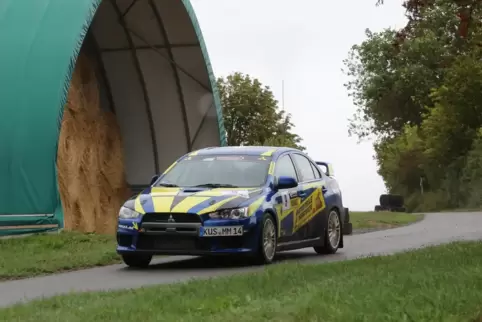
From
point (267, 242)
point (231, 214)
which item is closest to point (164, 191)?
point (231, 214)

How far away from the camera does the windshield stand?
14258 millimetres

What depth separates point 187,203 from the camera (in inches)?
521

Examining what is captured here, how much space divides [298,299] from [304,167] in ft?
27.7

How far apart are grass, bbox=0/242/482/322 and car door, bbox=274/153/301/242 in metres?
3.60

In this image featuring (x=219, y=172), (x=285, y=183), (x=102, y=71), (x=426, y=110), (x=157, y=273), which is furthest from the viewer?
(x=426, y=110)

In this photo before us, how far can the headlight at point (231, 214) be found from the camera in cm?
1317

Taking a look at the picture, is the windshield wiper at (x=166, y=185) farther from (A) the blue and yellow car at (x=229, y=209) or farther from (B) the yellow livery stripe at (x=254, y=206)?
(B) the yellow livery stripe at (x=254, y=206)

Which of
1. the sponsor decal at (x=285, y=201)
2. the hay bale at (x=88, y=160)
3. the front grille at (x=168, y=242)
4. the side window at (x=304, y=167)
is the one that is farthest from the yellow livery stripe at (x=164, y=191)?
the hay bale at (x=88, y=160)

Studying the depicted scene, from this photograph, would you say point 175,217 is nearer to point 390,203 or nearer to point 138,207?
point 138,207

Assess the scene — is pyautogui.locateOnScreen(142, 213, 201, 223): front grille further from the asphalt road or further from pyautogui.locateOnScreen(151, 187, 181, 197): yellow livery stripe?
the asphalt road

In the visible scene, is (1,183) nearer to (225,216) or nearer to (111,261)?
(111,261)

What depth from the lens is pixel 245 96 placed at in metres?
60.8

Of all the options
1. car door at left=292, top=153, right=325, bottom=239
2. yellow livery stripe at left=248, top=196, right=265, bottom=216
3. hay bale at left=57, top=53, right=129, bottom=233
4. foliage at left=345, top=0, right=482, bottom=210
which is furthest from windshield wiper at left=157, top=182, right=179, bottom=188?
foliage at left=345, top=0, right=482, bottom=210

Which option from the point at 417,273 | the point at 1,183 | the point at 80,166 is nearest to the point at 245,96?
the point at 80,166
